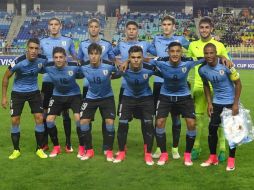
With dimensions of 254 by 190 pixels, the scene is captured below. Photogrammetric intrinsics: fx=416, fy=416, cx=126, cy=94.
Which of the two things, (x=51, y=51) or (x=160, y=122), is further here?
(x=51, y=51)

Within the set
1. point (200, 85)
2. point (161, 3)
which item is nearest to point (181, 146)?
point (200, 85)

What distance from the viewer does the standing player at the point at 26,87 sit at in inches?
273

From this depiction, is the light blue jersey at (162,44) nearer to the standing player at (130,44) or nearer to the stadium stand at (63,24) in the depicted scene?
the standing player at (130,44)

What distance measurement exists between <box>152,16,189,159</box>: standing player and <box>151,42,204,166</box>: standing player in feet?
1.07

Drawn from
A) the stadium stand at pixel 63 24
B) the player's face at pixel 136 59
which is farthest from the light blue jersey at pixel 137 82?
the stadium stand at pixel 63 24

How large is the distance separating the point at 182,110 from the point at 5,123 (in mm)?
5379

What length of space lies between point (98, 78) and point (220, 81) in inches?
78.0

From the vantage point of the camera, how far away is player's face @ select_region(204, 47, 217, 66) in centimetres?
629

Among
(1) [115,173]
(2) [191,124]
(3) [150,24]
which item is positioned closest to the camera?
(1) [115,173]

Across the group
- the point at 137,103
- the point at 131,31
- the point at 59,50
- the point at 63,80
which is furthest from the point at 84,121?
the point at 131,31

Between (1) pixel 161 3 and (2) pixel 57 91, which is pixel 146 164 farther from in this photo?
(1) pixel 161 3

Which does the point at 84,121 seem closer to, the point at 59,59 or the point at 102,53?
the point at 59,59

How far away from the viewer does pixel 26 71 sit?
7008 mm

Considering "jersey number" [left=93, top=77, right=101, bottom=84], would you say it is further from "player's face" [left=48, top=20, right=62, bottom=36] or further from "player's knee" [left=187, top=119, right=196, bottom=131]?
"player's knee" [left=187, top=119, right=196, bottom=131]
